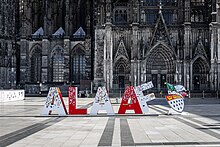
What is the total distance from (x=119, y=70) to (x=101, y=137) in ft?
116

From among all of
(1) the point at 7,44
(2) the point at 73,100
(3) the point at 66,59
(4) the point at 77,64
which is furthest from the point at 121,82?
(2) the point at 73,100

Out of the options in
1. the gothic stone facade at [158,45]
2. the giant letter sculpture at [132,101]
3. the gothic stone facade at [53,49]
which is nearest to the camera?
the giant letter sculpture at [132,101]

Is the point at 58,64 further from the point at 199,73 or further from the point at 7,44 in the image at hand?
the point at 199,73

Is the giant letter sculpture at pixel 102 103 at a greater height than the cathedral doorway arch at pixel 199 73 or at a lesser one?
lesser

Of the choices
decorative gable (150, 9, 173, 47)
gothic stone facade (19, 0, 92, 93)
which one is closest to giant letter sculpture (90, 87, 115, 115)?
decorative gable (150, 9, 173, 47)

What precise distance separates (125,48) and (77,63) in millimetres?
11678

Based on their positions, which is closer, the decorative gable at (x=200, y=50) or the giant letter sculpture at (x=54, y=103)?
the giant letter sculpture at (x=54, y=103)

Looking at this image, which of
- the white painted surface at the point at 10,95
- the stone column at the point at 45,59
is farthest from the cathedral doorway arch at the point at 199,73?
the white painted surface at the point at 10,95

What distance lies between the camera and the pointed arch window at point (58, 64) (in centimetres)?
5291

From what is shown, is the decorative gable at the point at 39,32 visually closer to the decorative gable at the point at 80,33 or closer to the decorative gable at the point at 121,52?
the decorative gable at the point at 80,33

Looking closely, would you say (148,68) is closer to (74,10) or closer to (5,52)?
(74,10)

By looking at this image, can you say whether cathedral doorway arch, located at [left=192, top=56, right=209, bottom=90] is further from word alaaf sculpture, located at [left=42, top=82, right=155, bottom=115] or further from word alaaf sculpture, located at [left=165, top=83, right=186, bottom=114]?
word alaaf sculpture, located at [left=42, top=82, right=155, bottom=115]

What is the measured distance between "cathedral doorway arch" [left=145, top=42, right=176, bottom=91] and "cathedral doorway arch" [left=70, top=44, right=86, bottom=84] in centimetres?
1291

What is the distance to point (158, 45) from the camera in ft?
149
